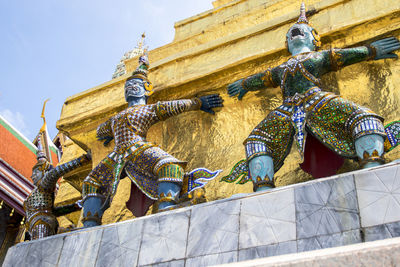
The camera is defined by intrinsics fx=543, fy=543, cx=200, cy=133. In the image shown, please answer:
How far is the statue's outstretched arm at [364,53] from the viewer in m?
4.64

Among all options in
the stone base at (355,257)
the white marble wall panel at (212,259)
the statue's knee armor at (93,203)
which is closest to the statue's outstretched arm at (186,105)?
the statue's knee armor at (93,203)

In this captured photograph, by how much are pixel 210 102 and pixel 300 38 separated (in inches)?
45.0

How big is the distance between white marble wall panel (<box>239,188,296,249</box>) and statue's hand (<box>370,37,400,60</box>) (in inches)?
77.4

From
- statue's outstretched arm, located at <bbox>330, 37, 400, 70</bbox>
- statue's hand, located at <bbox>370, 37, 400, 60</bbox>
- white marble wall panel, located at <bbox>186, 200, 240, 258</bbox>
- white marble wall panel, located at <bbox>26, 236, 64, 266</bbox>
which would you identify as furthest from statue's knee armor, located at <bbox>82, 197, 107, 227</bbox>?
statue's hand, located at <bbox>370, 37, 400, 60</bbox>

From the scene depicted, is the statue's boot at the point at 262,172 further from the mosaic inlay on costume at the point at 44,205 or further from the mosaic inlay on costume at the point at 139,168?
the mosaic inlay on costume at the point at 44,205

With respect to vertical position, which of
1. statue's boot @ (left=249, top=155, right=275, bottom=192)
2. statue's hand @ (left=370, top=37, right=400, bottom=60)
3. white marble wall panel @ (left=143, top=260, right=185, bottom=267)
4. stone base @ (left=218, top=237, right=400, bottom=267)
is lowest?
stone base @ (left=218, top=237, right=400, bottom=267)

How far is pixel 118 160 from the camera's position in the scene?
4.87 m

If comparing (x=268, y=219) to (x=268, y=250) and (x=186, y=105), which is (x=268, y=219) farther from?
Result: (x=186, y=105)

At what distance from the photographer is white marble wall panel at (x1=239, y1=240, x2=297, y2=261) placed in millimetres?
3154

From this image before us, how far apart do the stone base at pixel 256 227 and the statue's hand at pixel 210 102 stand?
1834 millimetres

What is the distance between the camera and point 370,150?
3.75m

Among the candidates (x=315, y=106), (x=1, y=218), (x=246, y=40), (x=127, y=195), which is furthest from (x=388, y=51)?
(x=1, y=218)

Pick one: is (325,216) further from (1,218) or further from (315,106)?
(1,218)

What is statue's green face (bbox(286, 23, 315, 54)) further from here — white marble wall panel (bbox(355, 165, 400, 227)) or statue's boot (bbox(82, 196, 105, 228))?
statue's boot (bbox(82, 196, 105, 228))
